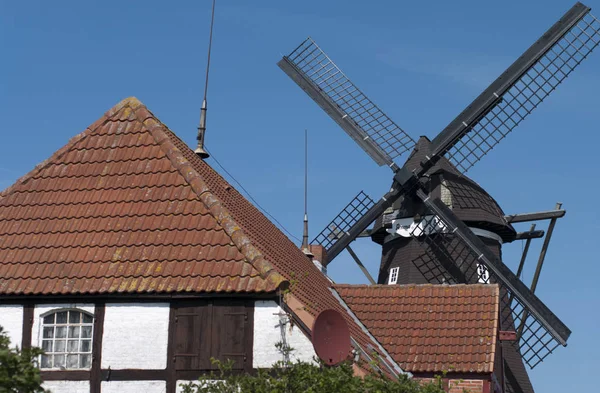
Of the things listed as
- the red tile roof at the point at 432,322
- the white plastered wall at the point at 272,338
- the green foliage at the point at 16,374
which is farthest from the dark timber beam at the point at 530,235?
the green foliage at the point at 16,374

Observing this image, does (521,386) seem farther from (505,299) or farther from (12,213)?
(12,213)

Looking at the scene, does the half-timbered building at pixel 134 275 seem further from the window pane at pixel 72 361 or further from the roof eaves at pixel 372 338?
the roof eaves at pixel 372 338

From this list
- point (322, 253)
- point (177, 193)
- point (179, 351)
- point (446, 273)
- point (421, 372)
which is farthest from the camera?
point (446, 273)

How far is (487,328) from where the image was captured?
18062mm

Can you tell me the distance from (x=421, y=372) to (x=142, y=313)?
20.4ft

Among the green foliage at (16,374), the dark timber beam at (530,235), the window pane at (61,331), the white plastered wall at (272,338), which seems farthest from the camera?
the dark timber beam at (530,235)

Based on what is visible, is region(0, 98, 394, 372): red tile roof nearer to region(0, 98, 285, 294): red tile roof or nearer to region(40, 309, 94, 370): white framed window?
region(0, 98, 285, 294): red tile roof

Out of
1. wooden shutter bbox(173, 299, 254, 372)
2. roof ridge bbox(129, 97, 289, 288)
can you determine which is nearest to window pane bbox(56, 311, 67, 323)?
wooden shutter bbox(173, 299, 254, 372)

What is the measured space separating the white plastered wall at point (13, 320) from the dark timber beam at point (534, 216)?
16.6 m

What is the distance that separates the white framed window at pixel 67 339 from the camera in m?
13.4

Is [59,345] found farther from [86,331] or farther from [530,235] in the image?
[530,235]

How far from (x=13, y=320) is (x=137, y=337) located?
180cm


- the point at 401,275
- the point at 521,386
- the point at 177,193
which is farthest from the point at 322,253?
the point at 177,193

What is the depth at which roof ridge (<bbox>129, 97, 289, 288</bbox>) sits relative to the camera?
1310 cm
